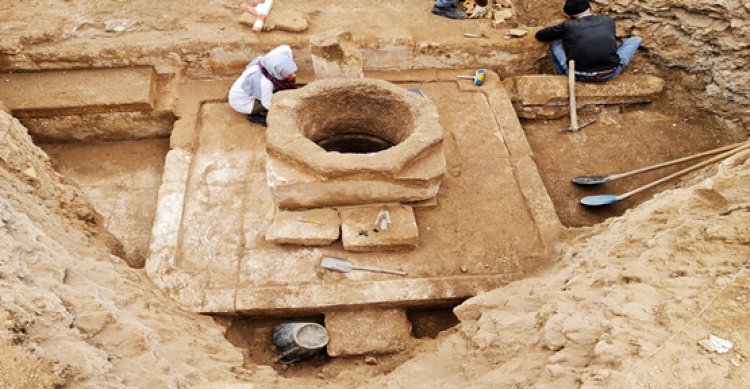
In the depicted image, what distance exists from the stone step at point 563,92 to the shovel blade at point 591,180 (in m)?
1.04

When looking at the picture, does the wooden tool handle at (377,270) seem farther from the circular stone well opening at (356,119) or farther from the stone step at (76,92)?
the stone step at (76,92)

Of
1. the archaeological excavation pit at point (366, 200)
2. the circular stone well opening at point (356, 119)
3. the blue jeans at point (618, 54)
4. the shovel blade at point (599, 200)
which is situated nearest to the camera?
the archaeological excavation pit at point (366, 200)

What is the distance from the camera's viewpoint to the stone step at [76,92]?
4887mm

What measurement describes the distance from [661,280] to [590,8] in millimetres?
4573

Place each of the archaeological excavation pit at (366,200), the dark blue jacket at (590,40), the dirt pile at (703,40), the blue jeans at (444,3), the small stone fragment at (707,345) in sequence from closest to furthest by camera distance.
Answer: the small stone fragment at (707,345) → the archaeological excavation pit at (366,200) → the dirt pile at (703,40) → the dark blue jacket at (590,40) → the blue jeans at (444,3)

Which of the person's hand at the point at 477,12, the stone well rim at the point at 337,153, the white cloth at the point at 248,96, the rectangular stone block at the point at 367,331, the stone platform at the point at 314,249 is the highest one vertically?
the person's hand at the point at 477,12

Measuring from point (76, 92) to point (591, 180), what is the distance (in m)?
5.30

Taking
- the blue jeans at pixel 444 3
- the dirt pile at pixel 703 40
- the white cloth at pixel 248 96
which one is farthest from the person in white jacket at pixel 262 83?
the dirt pile at pixel 703 40

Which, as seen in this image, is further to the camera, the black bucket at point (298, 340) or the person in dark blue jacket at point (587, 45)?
the person in dark blue jacket at point (587, 45)

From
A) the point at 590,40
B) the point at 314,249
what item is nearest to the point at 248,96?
the point at 314,249

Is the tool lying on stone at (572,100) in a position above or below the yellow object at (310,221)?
above

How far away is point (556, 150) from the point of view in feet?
17.8

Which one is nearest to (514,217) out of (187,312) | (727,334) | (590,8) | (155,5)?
(727,334)

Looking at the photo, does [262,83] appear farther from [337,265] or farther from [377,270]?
[377,270]
